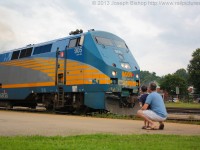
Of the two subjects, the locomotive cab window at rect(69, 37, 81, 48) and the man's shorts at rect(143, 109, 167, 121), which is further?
the locomotive cab window at rect(69, 37, 81, 48)

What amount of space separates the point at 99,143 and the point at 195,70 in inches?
3184

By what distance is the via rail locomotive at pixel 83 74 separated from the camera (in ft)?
57.8

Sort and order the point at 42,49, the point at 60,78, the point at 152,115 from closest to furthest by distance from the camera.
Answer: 1. the point at 152,115
2. the point at 60,78
3. the point at 42,49

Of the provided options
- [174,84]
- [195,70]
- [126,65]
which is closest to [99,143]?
[126,65]

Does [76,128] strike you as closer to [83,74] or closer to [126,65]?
[83,74]

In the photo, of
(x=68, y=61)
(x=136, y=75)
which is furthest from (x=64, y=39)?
(x=136, y=75)

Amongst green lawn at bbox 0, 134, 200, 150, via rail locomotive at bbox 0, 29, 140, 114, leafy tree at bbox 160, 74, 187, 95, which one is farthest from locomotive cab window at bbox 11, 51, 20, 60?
leafy tree at bbox 160, 74, 187, 95

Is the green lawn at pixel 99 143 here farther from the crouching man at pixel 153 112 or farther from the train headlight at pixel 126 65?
the train headlight at pixel 126 65

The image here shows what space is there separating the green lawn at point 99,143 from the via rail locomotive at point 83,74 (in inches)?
364

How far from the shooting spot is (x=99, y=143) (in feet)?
23.6

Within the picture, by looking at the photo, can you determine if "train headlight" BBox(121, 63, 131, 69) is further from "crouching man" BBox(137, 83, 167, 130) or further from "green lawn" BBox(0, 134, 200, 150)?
"green lawn" BBox(0, 134, 200, 150)

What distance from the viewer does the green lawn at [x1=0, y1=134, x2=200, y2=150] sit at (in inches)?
259

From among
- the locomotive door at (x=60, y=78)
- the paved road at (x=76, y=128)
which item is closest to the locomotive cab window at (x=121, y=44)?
the locomotive door at (x=60, y=78)

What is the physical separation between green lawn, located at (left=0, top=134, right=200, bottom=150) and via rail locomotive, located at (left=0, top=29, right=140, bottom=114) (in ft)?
30.3
